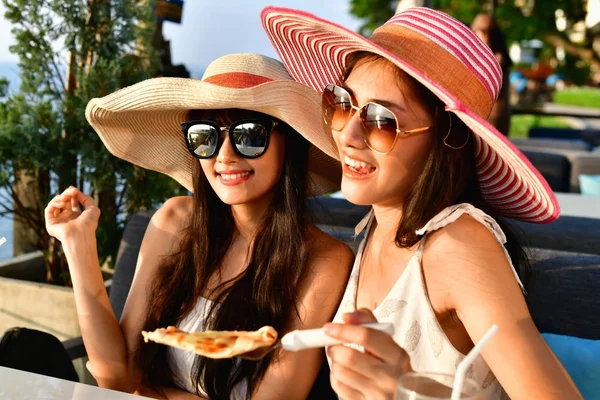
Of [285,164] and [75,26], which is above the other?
[75,26]

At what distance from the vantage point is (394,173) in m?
1.80

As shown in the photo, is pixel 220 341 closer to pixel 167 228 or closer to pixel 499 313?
pixel 499 313

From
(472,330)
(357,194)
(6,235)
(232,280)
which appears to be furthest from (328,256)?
(6,235)

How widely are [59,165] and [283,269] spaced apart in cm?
211

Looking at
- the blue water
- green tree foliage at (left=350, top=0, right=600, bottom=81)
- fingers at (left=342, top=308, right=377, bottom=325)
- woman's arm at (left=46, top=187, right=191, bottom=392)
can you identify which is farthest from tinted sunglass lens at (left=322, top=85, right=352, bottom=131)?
green tree foliage at (left=350, top=0, right=600, bottom=81)

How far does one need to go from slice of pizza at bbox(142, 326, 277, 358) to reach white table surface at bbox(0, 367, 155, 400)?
Answer: 23cm

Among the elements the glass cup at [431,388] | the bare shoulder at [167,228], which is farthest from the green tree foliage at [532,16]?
the glass cup at [431,388]

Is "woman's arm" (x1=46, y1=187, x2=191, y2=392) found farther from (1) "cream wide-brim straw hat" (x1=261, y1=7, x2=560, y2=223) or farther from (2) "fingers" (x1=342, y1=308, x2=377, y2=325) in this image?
Answer: (2) "fingers" (x1=342, y1=308, x2=377, y2=325)

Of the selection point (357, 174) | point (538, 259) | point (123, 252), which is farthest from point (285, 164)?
point (123, 252)

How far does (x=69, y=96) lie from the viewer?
3.84 m

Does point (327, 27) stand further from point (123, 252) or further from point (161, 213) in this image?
point (123, 252)

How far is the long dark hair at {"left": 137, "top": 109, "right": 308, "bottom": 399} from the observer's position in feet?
7.06

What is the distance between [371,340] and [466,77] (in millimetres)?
791

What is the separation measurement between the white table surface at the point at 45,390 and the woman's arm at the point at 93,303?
0.57 meters
